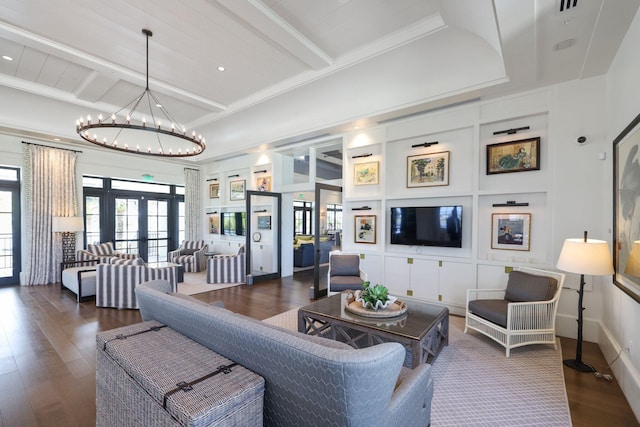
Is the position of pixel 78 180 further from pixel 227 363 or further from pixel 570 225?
pixel 570 225

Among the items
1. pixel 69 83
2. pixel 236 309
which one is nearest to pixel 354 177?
pixel 236 309

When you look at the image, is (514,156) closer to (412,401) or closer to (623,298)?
(623,298)

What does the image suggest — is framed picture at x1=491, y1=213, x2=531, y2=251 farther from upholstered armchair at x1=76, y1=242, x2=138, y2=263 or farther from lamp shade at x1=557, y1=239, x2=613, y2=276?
upholstered armchair at x1=76, y1=242, x2=138, y2=263

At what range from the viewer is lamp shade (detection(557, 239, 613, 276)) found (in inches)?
106

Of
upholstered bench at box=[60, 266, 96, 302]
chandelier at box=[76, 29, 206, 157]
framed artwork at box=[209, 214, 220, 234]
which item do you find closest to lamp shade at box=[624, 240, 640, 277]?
chandelier at box=[76, 29, 206, 157]

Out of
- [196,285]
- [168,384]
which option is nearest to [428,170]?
[168,384]

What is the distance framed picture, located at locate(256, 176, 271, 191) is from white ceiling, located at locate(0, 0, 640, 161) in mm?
1745

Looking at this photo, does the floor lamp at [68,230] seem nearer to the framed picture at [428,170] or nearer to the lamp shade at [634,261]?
the framed picture at [428,170]

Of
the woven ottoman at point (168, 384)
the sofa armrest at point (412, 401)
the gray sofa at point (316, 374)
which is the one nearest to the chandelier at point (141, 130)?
the woven ottoman at point (168, 384)

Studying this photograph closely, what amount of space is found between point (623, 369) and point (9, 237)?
10.4m

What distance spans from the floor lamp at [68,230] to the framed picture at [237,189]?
358 centimetres

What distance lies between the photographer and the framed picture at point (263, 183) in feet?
24.7

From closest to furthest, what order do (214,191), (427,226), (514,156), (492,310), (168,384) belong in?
1. (168,384)
2. (492,310)
3. (514,156)
4. (427,226)
5. (214,191)

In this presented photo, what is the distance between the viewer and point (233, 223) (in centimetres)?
856
